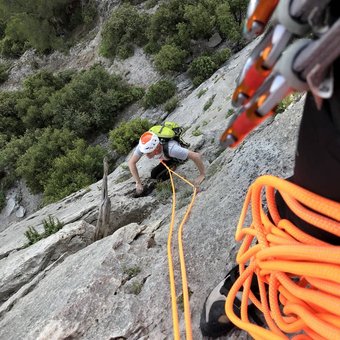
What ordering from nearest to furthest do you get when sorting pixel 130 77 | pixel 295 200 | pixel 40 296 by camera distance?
pixel 295 200, pixel 40 296, pixel 130 77

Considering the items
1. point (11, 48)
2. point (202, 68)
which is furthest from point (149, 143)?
point (11, 48)

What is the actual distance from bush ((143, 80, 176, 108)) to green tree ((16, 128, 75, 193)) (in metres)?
4.19

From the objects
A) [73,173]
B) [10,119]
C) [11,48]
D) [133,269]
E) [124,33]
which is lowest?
[73,173]

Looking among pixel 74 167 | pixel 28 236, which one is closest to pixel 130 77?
pixel 74 167

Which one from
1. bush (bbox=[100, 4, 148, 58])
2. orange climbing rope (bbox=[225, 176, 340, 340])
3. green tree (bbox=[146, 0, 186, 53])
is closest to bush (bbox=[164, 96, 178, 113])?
green tree (bbox=[146, 0, 186, 53])

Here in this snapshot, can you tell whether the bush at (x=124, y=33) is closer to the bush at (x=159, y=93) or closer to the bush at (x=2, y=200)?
the bush at (x=159, y=93)

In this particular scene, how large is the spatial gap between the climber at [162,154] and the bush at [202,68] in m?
11.2

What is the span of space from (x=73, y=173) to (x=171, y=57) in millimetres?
7239

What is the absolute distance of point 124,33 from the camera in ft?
73.2

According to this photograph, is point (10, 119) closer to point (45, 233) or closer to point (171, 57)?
point (171, 57)

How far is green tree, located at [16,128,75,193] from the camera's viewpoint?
1822cm

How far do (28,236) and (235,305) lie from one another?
220 inches

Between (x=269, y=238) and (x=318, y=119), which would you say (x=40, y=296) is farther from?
(x=318, y=119)

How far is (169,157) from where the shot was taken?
266 inches
